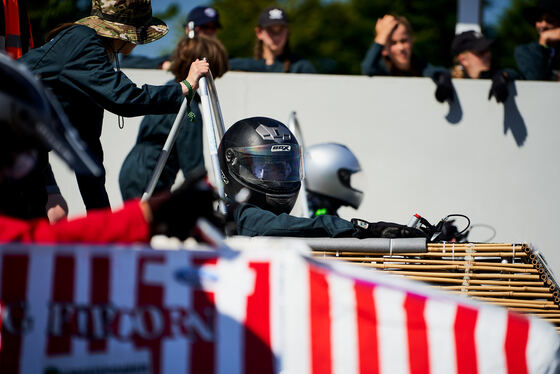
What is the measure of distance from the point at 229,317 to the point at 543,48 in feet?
16.8

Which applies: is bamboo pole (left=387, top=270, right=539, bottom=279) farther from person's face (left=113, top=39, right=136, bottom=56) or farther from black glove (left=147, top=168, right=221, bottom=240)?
person's face (left=113, top=39, right=136, bottom=56)

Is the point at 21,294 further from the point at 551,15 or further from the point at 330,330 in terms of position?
the point at 551,15

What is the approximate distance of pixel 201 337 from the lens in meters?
2.10

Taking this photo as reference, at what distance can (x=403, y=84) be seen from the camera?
6.36 m

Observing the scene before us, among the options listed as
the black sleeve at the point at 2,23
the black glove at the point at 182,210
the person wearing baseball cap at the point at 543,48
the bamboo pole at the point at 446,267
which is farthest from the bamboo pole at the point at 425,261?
the person wearing baseball cap at the point at 543,48

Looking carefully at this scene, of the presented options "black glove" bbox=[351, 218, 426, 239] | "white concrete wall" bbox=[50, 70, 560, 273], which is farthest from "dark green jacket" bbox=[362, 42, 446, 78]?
"black glove" bbox=[351, 218, 426, 239]

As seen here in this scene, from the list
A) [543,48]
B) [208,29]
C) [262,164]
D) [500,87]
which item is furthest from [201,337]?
[543,48]

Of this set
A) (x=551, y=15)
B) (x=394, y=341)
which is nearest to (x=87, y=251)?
(x=394, y=341)

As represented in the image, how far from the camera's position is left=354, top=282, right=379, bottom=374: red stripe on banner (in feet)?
7.27

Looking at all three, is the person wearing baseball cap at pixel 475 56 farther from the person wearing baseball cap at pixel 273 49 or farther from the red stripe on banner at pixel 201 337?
the red stripe on banner at pixel 201 337

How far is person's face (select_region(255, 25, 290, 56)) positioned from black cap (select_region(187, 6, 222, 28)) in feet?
1.35

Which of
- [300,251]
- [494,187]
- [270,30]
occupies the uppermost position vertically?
[270,30]

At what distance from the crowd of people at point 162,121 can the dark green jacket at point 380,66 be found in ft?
0.04

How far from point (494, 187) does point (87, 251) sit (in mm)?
4658
